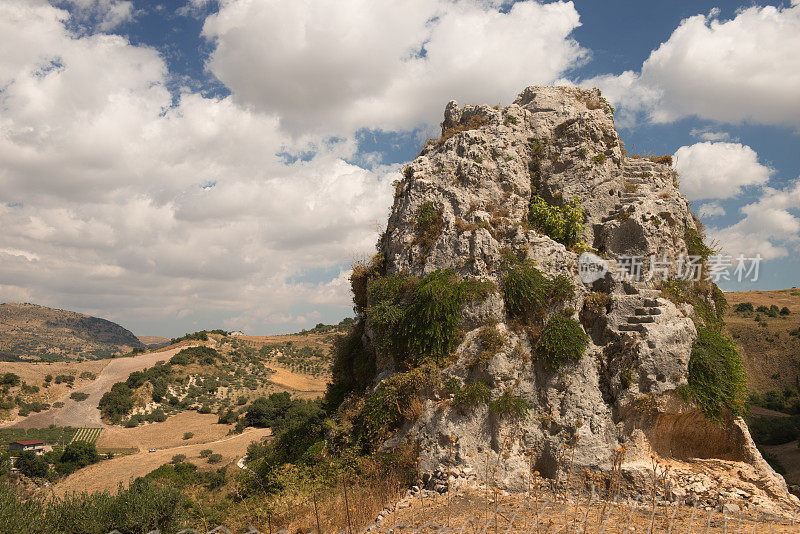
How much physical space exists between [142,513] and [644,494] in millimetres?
10343

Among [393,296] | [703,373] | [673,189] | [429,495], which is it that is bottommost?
[429,495]

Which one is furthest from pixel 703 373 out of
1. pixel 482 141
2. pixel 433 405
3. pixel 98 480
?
pixel 98 480

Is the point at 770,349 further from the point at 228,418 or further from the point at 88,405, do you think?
the point at 88,405

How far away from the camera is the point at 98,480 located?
27516 millimetres

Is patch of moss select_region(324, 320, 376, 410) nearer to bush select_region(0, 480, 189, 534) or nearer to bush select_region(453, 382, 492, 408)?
bush select_region(453, 382, 492, 408)

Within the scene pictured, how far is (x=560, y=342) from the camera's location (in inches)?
377

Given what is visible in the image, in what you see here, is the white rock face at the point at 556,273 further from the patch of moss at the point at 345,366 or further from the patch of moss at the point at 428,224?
the patch of moss at the point at 345,366

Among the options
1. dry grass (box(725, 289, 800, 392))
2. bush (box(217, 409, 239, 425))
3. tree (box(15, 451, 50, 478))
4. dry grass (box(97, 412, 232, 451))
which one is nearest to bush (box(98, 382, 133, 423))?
dry grass (box(97, 412, 232, 451))

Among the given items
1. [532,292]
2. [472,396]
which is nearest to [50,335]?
[472,396]

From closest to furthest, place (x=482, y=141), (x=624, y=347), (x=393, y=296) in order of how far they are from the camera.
Result: (x=624, y=347)
(x=393, y=296)
(x=482, y=141)

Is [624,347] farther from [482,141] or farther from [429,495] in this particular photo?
[482,141]

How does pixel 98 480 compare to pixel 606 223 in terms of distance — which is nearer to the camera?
pixel 606 223

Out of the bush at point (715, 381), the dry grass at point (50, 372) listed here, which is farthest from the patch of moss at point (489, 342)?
the dry grass at point (50, 372)

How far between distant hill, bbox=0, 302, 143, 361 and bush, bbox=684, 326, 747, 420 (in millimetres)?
109076
